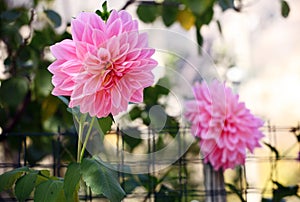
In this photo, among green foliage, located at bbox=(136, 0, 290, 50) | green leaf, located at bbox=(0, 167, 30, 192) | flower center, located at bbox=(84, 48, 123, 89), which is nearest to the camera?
flower center, located at bbox=(84, 48, 123, 89)

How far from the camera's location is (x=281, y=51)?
8.32 ft

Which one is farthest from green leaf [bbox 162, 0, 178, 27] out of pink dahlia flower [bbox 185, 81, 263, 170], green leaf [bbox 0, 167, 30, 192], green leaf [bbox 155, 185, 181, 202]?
green leaf [bbox 0, 167, 30, 192]

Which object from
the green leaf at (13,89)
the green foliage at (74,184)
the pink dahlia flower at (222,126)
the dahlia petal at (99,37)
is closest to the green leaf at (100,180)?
the green foliage at (74,184)

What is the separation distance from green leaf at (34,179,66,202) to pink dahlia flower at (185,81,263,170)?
25 cm

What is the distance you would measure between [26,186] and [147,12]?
1.78 feet

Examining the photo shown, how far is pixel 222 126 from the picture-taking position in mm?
738

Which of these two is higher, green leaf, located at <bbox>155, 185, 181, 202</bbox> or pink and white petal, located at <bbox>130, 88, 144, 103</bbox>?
pink and white petal, located at <bbox>130, 88, 144, 103</bbox>

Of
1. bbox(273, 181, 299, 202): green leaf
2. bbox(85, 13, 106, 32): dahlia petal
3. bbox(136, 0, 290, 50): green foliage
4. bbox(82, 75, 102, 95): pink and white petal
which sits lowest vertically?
bbox(273, 181, 299, 202): green leaf

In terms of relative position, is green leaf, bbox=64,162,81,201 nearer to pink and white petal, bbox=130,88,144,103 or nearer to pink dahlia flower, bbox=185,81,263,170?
pink and white petal, bbox=130,88,144,103

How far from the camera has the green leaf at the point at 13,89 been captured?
951 mm

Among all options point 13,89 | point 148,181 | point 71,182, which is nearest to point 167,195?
point 148,181

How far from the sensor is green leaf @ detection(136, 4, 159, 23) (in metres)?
0.98

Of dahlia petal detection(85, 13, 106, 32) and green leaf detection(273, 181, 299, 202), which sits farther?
green leaf detection(273, 181, 299, 202)

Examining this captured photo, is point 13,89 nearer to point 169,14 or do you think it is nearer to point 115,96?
point 169,14
